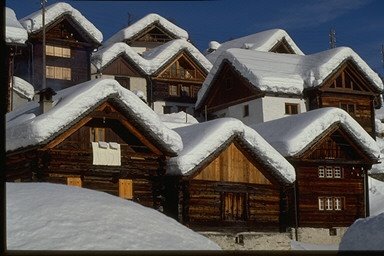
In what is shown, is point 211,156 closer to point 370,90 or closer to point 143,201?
point 143,201

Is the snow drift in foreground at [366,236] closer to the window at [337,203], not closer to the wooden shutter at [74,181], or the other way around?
the wooden shutter at [74,181]

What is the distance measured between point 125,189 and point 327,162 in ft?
33.4

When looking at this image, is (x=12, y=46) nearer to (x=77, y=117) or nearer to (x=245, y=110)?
(x=245, y=110)

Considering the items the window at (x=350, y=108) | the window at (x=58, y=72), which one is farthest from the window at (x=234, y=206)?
the window at (x=58, y=72)

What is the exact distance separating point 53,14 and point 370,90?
A: 1923cm

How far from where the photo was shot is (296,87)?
38.9m

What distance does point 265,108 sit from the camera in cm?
3791

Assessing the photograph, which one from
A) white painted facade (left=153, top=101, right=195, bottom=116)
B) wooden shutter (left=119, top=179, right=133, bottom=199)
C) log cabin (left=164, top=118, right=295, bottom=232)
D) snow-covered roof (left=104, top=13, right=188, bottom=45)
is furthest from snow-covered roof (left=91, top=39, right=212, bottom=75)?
wooden shutter (left=119, top=179, right=133, bottom=199)

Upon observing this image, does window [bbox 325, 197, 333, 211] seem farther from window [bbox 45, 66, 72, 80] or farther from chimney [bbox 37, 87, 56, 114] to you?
window [bbox 45, 66, 72, 80]

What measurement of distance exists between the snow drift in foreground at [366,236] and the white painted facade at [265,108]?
953 inches

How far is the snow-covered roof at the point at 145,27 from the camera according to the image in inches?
1992

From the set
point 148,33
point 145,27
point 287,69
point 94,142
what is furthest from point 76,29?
point 94,142

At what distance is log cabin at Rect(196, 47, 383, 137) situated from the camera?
125ft

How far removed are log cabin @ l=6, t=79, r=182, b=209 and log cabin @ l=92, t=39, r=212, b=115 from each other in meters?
20.4
